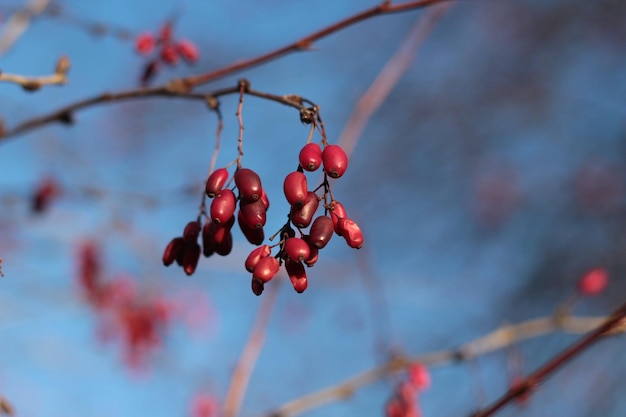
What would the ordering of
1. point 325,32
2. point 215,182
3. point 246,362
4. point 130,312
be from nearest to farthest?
1. point 215,182
2. point 325,32
3. point 246,362
4. point 130,312

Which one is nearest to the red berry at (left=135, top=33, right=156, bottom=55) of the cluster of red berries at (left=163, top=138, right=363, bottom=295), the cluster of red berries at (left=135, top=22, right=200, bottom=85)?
the cluster of red berries at (left=135, top=22, right=200, bottom=85)

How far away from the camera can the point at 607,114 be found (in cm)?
865

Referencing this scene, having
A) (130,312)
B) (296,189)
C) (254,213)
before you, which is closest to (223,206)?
(254,213)

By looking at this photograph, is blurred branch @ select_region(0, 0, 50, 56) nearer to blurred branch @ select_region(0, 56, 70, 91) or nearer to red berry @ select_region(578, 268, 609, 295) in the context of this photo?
blurred branch @ select_region(0, 56, 70, 91)

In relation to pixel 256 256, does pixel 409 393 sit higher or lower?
higher

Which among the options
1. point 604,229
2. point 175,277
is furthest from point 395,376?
point 604,229

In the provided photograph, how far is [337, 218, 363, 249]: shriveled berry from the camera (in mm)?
1255

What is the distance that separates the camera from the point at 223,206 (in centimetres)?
130

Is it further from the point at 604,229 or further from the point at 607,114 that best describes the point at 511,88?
the point at 604,229

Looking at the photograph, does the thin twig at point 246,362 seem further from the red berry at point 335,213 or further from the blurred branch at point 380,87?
the red berry at point 335,213

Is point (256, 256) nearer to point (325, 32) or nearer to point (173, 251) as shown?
point (173, 251)

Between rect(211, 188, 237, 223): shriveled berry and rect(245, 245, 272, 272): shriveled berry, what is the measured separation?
8cm

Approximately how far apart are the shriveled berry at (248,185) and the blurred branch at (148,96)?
160mm

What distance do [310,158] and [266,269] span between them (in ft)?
0.70
